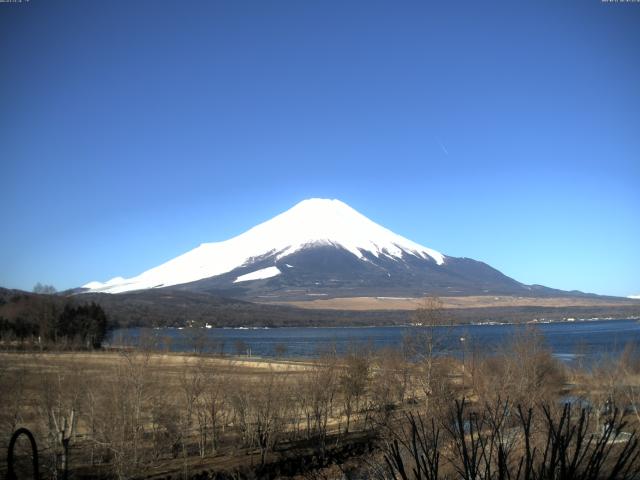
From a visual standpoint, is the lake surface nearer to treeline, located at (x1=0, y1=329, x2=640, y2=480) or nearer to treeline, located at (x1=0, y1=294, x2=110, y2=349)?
treeline, located at (x1=0, y1=329, x2=640, y2=480)

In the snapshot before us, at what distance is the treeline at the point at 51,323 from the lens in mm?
73375

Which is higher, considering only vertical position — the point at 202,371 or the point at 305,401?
the point at 202,371

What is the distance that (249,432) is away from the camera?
1004 inches

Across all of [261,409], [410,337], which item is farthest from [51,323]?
[261,409]

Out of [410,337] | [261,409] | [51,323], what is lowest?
[261,409]

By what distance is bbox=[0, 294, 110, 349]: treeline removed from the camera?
73.4m

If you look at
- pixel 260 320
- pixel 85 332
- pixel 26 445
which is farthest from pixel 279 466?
pixel 260 320

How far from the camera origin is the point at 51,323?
76688mm

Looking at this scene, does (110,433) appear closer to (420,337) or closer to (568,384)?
(420,337)

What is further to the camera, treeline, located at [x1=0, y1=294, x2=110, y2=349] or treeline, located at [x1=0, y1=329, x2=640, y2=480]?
treeline, located at [x1=0, y1=294, x2=110, y2=349]

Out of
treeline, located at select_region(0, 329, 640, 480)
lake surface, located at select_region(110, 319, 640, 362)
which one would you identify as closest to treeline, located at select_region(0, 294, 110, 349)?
lake surface, located at select_region(110, 319, 640, 362)

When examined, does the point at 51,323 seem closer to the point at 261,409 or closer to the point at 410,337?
the point at 410,337

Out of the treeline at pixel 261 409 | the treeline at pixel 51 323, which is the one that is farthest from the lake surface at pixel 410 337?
the treeline at pixel 51 323

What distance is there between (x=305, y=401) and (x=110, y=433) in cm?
1374
